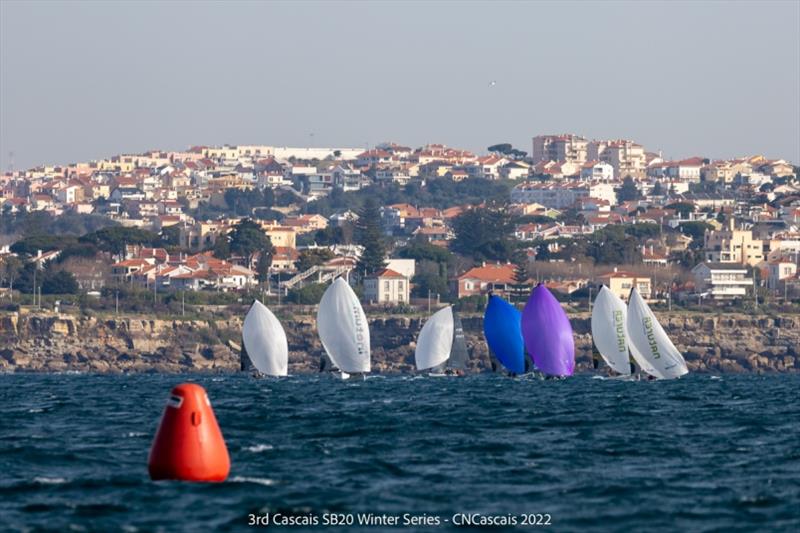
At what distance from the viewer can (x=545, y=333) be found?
54625mm

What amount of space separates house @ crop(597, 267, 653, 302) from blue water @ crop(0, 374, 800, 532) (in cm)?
7823

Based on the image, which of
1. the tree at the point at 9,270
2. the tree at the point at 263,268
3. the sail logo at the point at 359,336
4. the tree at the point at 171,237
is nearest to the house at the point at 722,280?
the tree at the point at 263,268

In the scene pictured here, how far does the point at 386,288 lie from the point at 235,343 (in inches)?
635

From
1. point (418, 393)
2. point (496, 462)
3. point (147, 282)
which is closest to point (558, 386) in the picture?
point (418, 393)

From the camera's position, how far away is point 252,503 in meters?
18.1

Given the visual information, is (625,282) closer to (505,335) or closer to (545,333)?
(505,335)

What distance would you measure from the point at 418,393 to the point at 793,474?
934 inches

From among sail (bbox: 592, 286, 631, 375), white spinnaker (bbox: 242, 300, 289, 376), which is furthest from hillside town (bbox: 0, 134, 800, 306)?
sail (bbox: 592, 286, 631, 375)

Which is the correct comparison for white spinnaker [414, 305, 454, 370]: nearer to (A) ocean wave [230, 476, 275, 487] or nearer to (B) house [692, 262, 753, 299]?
(A) ocean wave [230, 476, 275, 487]

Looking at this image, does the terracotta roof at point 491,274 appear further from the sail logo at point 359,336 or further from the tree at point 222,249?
the sail logo at point 359,336

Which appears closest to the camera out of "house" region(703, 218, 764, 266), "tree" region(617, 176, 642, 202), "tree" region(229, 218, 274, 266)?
"tree" region(229, 218, 274, 266)

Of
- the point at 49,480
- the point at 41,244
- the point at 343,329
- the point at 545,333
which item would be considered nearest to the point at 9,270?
the point at 41,244

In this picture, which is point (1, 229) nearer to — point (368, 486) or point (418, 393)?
point (418, 393)

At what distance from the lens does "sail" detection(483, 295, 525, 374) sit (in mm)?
55906
